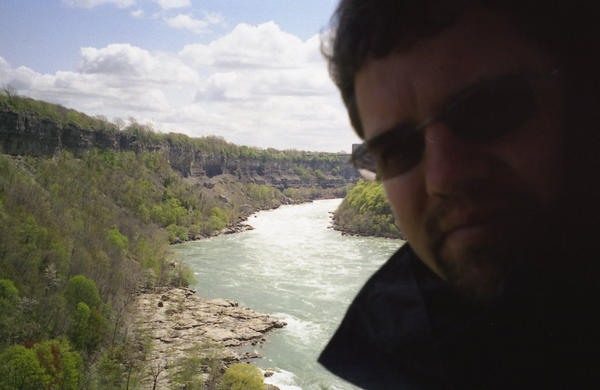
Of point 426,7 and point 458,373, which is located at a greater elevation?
point 426,7

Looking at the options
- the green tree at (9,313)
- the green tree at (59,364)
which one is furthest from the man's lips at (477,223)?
the green tree at (9,313)

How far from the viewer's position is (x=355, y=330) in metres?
0.63

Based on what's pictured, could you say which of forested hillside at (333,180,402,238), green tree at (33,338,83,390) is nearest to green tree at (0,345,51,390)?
green tree at (33,338,83,390)

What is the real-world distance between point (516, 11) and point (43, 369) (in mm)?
14137

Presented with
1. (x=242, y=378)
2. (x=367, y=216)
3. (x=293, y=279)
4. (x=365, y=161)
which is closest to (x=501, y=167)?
(x=365, y=161)

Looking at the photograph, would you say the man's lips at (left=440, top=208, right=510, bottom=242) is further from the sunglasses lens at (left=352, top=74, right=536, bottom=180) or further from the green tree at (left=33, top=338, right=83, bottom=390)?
the green tree at (left=33, top=338, right=83, bottom=390)

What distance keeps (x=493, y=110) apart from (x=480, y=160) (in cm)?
4

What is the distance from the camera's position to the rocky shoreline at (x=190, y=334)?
14.0m

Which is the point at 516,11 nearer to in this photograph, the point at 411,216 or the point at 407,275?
the point at 411,216

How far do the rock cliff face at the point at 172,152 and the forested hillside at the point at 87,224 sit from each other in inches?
5.2

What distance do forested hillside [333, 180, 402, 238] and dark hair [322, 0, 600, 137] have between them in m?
32.7

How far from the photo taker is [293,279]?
22062mm

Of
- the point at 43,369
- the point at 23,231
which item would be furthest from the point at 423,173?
the point at 23,231

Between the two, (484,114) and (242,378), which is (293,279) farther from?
(484,114)
